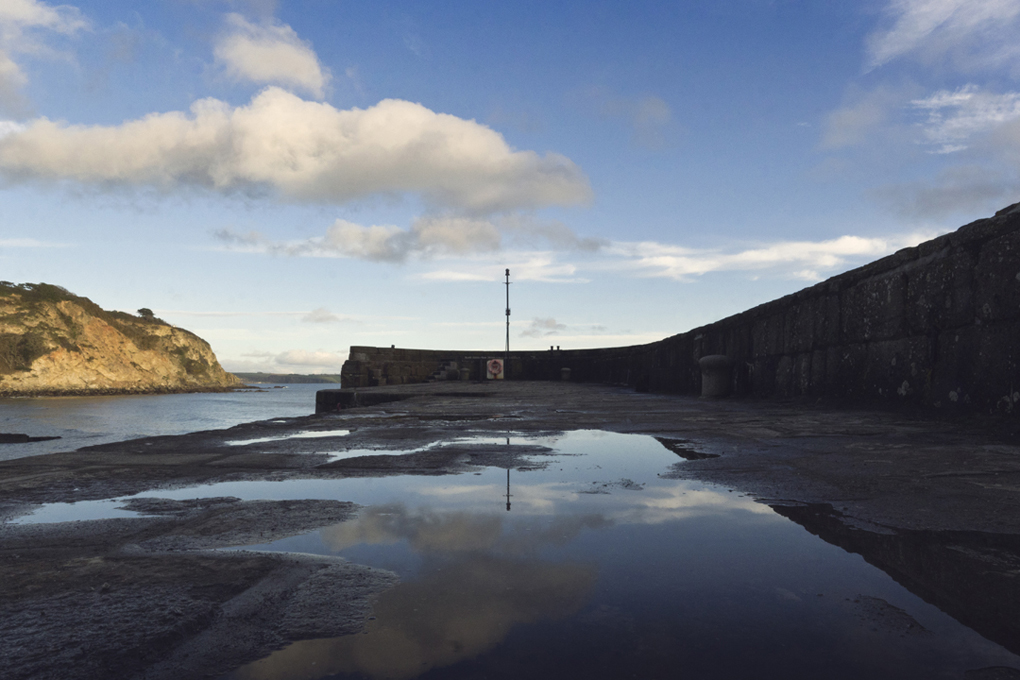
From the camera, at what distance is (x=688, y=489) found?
2373 millimetres

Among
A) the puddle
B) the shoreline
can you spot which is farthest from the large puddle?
the shoreline

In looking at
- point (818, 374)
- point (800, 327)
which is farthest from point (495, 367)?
point (818, 374)

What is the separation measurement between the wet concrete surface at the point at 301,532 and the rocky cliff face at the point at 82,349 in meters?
92.5

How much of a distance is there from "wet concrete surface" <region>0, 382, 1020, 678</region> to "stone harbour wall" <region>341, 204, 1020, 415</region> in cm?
62

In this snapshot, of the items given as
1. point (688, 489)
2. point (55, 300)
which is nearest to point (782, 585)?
point (688, 489)

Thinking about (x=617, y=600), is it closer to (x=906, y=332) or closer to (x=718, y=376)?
(x=906, y=332)

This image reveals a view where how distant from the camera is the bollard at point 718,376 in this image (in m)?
9.87

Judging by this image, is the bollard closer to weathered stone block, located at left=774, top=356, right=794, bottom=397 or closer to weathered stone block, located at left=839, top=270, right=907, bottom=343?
weathered stone block, located at left=774, top=356, right=794, bottom=397

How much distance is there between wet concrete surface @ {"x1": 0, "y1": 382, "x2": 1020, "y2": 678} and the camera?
110 cm

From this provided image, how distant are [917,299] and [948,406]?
1.01 metres

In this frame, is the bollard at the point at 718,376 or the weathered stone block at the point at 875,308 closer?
the weathered stone block at the point at 875,308

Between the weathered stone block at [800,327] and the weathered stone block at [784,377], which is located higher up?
the weathered stone block at [800,327]

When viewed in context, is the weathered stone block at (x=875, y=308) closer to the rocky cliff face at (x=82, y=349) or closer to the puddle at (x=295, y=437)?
the puddle at (x=295, y=437)

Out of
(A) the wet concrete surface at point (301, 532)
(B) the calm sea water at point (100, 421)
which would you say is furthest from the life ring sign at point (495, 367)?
(A) the wet concrete surface at point (301, 532)
